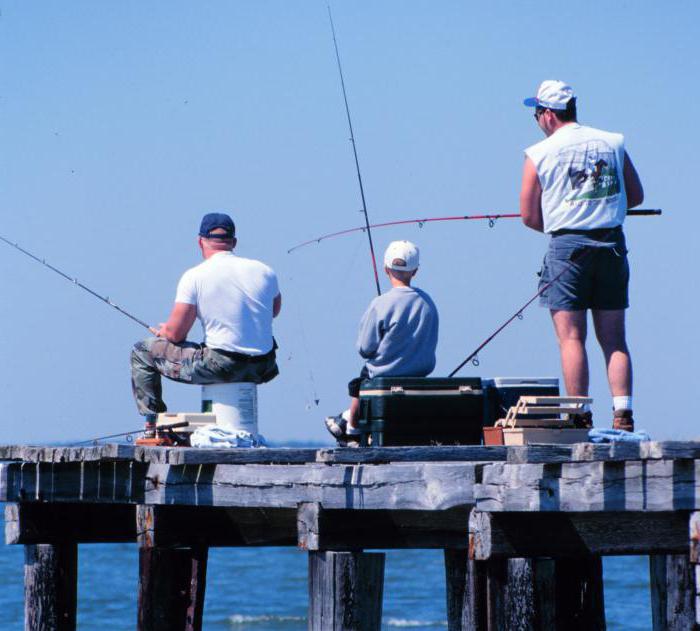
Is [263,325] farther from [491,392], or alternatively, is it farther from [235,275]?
[491,392]

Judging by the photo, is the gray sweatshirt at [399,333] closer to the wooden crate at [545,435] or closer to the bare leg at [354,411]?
the bare leg at [354,411]

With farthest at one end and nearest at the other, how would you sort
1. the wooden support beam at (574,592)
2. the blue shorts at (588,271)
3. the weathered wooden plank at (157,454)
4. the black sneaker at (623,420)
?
the blue shorts at (588,271) < the black sneaker at (623,420) < the wooden support beam at (574,592) < the weathered wooden plank at (157,454)

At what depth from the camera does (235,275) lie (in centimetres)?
837

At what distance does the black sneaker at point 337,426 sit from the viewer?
8.81 meters

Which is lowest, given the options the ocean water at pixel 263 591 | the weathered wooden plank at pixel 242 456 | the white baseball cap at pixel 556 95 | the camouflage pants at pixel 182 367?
the ocean water at pixel 263 591

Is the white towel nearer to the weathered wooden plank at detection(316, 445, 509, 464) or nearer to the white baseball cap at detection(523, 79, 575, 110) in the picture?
the weathered wooden plank at detection(316, 445, 509, 464)

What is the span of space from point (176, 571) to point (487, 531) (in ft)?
7.08

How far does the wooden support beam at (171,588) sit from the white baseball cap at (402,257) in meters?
1.58

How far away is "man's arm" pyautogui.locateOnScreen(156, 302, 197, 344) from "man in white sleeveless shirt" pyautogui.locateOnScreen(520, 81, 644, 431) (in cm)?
164

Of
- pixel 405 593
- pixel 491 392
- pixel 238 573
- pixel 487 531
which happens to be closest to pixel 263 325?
pixel 491 392

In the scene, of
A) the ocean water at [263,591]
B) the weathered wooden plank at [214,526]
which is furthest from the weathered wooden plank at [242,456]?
the ocean water at [263,591]

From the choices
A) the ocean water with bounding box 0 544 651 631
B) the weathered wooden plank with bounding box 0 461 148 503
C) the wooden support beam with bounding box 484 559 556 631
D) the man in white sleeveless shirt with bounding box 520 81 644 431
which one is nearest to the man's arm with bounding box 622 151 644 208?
the man in white sleeveless shirt with bounding box 520 81 644 431

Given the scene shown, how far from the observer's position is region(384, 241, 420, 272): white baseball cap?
27.7ft


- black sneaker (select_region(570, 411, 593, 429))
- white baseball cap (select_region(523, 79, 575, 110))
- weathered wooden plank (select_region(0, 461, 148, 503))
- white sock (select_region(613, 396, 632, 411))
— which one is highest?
white baseball cap (select_region(523, 79, 575, 110))
